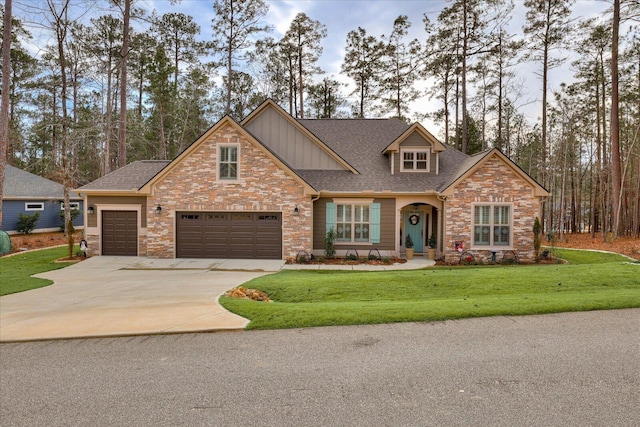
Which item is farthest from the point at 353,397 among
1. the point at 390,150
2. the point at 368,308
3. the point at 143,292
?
the point at 390,150

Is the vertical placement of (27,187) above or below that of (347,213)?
above

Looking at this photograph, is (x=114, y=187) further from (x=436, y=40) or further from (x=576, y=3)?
(x=576, y=3)

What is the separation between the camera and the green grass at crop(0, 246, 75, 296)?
32.3 ft

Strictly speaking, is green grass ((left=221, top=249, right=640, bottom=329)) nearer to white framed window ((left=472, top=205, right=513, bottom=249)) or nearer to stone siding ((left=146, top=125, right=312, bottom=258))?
stone siding ((left=146, top=125, right=312, bottom=258))

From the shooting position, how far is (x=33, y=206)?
78.2 feet

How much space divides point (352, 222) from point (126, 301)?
9.55m

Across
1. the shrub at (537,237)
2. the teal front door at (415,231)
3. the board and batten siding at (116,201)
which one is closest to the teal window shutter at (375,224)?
the teal front door at (415,231)

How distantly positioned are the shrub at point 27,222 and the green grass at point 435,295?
20764 mm

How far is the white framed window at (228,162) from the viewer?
48.6 ft

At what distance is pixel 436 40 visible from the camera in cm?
2558

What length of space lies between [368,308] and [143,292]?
18.9 ft

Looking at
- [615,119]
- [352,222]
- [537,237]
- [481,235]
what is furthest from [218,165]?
[615,119]

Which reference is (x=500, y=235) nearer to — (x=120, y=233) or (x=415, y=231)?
(x=415, y=231)

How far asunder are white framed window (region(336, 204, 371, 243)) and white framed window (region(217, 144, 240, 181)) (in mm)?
4613
